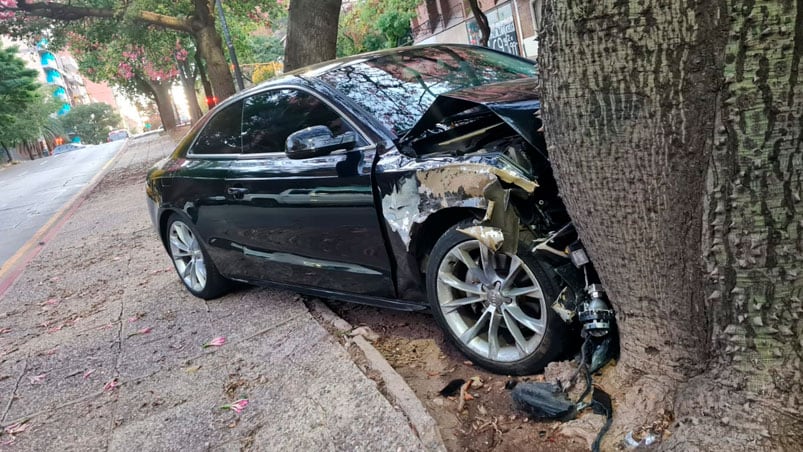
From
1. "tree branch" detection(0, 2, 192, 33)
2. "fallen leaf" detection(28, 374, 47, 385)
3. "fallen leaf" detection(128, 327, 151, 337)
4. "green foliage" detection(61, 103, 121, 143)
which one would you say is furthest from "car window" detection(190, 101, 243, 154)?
"green foliage" detection(61, 103, 121, 143)

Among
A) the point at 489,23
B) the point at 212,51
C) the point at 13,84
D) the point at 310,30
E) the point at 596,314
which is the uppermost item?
the point at 13,84

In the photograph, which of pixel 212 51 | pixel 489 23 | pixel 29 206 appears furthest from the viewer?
pixel 489 23

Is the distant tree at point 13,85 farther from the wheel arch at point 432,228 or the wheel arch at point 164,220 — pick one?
the wheel arch at point 432,228

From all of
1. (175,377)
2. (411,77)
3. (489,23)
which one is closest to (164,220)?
(175,377)

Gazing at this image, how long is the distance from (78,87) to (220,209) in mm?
138879

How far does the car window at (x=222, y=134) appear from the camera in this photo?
4613 mm

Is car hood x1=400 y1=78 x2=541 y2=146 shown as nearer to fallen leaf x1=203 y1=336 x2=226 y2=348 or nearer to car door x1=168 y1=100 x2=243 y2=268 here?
car door x1=168 y1=100 x2=243 y2=268

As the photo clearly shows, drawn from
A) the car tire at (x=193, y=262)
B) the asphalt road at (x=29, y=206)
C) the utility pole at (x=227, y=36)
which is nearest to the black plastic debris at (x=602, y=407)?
the car tire at (x=193, y=262)

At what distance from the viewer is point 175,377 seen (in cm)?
397

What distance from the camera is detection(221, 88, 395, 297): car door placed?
139 inches

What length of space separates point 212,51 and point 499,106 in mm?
14770

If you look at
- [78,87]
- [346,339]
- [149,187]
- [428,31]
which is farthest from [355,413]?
[78,87]

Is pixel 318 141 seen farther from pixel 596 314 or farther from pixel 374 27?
pixel 374 27

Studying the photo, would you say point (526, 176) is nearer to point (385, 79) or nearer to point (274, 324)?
point (385, 79)
